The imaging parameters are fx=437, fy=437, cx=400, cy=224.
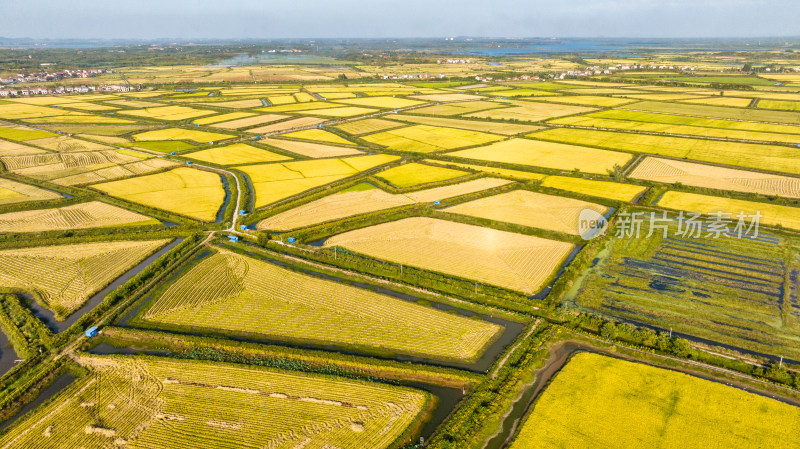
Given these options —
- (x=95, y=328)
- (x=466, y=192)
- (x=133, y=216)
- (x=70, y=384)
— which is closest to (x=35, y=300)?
(x=95, y=328)

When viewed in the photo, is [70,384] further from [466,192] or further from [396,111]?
[396,111]

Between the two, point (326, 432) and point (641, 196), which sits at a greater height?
point (641, 196)

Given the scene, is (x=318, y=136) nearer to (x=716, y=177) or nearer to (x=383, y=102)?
(x=383, y=102)

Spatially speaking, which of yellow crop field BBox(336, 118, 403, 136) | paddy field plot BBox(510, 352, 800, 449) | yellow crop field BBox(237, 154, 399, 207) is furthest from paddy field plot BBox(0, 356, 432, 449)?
yellow crop field BBox(336, 118, 403, 136)

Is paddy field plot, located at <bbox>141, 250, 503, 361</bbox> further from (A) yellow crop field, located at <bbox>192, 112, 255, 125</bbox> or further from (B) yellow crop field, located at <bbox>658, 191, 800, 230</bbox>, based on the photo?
(A) yellow crop field, located at <bbox>192, 112, 255, 125</bbox>

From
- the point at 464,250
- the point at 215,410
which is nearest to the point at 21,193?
the point at 215,410

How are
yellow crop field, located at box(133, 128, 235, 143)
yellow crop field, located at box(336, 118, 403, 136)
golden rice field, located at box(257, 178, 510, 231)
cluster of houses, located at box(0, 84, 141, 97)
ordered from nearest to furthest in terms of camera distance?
golden rice field, located at box(257, 178, 510, 231) < yellow crop field, located at box(133, 128, 235, 143) < yellow crop field, located at box(336, 118, 403, 136) < cluster of houses, located at box(0, 84, 141, 97)
